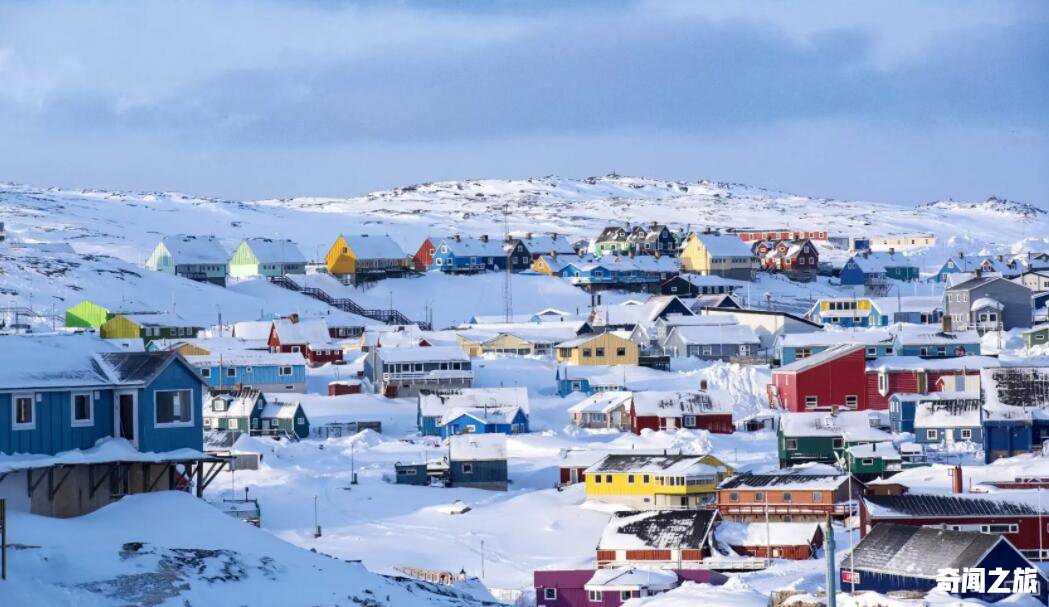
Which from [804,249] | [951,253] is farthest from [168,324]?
[951,253]

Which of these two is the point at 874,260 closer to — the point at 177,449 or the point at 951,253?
the point at 951,253

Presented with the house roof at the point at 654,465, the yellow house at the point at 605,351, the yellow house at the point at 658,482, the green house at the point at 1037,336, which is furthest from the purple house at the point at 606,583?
the green house at the point at 1037,336

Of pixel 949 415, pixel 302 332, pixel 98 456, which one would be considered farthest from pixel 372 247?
pixel 98 456

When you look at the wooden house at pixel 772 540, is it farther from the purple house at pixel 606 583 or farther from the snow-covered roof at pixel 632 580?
the snow-covered roof at pixel 632 580

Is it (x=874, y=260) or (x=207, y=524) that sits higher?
(x=874, y=260)

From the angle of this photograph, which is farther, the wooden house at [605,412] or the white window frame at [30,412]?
the wooden house at [605,412]

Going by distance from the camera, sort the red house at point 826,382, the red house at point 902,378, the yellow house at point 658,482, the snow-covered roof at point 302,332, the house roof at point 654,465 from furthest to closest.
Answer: the snow-covered roof at point 302,332, the red house at point 902,378, the red house at point 826,382, the house roof at point 654,465, the yellow house at point 658,482

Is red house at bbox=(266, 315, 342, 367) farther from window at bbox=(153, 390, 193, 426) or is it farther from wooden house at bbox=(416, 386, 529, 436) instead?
window at bbox=(153, 390, 193, 426)
